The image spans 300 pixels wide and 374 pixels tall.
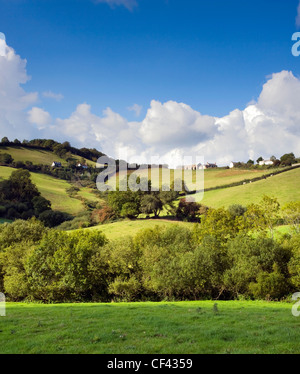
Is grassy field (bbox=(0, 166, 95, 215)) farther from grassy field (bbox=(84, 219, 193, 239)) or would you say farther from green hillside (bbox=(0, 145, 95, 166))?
grassy field (bbox=(84, 219, 193, 239))

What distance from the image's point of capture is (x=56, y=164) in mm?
187125

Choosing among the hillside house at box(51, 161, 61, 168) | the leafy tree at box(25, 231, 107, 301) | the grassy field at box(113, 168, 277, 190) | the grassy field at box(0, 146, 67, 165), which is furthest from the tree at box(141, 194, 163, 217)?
the hillside house at box(51, 161, 61, 168)

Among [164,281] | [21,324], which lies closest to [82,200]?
[164,281]

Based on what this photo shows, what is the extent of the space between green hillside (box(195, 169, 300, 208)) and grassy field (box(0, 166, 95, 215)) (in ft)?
173

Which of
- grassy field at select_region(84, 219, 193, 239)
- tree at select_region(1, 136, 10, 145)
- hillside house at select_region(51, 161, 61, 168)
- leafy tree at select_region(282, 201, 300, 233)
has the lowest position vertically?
grassy field at select_region(84, 219, 193, 239)

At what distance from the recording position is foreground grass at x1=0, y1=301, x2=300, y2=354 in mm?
12281

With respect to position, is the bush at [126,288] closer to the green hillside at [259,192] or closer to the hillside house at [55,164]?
the green hillside at [259,192]

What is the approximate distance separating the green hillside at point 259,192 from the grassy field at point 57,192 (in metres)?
52.8

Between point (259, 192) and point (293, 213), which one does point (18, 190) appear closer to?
point (259, 192)

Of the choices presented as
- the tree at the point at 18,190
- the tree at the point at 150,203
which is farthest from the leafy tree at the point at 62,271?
the tree at the point at 18,190

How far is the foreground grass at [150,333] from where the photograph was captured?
1228 cm

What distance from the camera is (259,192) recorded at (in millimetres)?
95875
